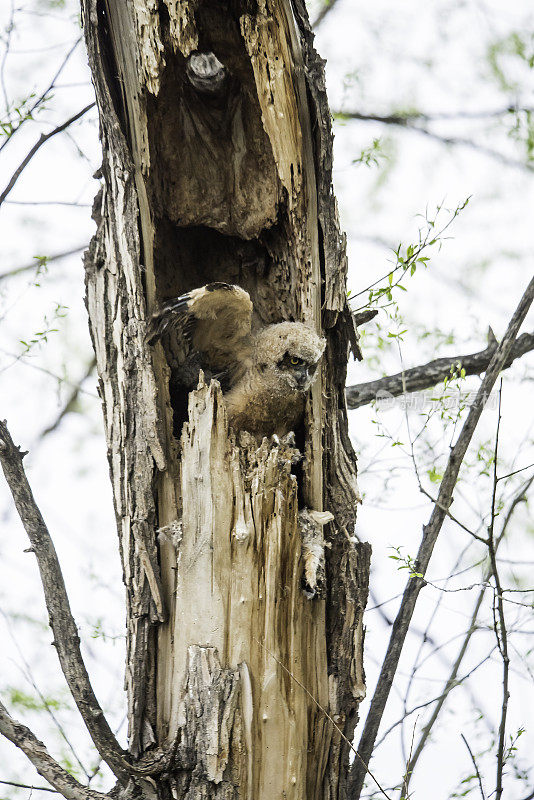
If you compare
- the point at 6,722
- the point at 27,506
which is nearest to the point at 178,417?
the point at 27,506

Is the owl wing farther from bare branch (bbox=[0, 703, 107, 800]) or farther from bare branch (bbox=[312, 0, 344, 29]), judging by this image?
bare branch (bbox=[312, 0, 344, 29])

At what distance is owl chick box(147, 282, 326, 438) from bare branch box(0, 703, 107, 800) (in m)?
1.25

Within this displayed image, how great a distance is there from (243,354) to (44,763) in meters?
1.63

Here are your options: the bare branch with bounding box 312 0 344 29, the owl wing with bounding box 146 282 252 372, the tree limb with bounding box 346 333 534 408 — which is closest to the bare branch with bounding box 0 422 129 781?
the owl wing with bounding box 146 282 252 372

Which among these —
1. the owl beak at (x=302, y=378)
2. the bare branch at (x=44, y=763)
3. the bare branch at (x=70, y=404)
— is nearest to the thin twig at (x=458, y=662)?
the owl beak at (x=302, y=378)

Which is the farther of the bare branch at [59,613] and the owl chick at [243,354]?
the owl chick at [243,354]

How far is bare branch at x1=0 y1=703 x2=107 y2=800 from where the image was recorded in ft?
6.42

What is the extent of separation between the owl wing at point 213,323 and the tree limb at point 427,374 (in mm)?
1301

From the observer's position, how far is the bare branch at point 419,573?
7.29 feet

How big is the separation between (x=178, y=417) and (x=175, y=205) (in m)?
0.87

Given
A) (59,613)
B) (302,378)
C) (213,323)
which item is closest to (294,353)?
(302,378)

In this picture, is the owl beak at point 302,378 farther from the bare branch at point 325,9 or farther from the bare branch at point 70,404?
the bare branch at point 325,9

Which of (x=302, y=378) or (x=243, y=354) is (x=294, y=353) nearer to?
(x=302, y=378)

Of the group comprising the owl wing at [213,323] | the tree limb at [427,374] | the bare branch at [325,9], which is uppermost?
the bare branch at [325,9]
